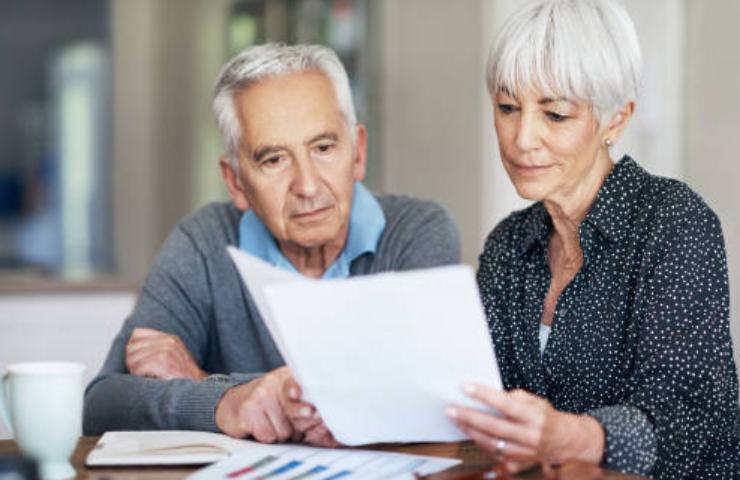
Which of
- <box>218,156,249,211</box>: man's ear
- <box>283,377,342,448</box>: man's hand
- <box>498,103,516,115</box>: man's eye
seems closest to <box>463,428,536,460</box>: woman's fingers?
<box>283,377,342,448</box>: man's hand

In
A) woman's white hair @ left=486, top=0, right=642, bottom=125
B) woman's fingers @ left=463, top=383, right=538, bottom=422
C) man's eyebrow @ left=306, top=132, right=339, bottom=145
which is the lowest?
woman's fingers @ left=463, top=383, right=538, bottom=422

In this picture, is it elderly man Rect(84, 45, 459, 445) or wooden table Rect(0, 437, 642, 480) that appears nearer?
wooden table Rect(0, 437, 642, 480)

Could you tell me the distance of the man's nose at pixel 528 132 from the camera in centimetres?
166

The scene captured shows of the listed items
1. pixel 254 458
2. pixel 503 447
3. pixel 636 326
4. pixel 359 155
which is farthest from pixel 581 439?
pixel 359 155

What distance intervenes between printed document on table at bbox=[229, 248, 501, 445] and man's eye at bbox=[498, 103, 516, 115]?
0.52m

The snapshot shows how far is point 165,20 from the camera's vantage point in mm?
6625

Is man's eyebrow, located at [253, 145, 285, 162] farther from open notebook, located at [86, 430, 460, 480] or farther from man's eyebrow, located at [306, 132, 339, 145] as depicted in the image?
open notebook, located at [86, 430, 460, 480]

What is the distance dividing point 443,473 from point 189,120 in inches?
216

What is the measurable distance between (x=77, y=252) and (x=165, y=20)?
1477 mm

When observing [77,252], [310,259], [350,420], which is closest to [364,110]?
[77,252]

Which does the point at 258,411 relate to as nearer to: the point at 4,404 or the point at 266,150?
the point at 4,404

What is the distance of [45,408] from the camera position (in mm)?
1320

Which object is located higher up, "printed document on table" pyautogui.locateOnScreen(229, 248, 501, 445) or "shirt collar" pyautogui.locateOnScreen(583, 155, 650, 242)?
"shirt collar" pyautogui.locateOnScreen(583, 155, 650, 242)

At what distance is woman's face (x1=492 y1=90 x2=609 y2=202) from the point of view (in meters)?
1.66
